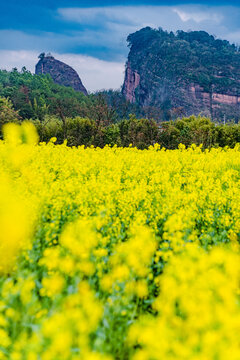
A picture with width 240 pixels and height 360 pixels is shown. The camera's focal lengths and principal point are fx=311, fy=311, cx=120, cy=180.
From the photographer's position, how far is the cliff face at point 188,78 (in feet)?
305

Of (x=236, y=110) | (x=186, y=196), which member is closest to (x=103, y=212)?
(x=186, y=196)

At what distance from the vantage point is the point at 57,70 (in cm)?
12744

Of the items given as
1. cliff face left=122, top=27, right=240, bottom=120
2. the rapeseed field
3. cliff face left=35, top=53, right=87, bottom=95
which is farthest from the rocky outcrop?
the rapeseed field

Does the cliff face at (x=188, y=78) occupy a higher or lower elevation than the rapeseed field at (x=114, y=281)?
higher

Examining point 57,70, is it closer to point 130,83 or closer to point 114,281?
point 130,83

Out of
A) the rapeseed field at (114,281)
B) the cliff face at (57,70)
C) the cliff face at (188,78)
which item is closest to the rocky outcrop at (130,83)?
the cliff face at (188,78)

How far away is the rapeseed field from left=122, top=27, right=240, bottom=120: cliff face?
83.3 metres

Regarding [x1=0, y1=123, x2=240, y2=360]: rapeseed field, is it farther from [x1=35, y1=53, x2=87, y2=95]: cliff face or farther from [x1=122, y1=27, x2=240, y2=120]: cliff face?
[x1=35, y1=53, x2=87, y2=95]: cliff face

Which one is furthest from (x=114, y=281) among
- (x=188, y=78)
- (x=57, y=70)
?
(x=57, y=70)

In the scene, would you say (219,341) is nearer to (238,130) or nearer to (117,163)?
(117,163)

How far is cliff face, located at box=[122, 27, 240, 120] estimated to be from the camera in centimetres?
9300

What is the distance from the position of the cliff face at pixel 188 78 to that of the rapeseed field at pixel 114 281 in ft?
273

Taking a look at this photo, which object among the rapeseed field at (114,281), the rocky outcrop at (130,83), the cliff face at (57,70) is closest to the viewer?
the rapeseed field at (114,281)

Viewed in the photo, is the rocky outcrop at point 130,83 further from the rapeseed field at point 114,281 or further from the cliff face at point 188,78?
the rapeseed field at point 114,281
